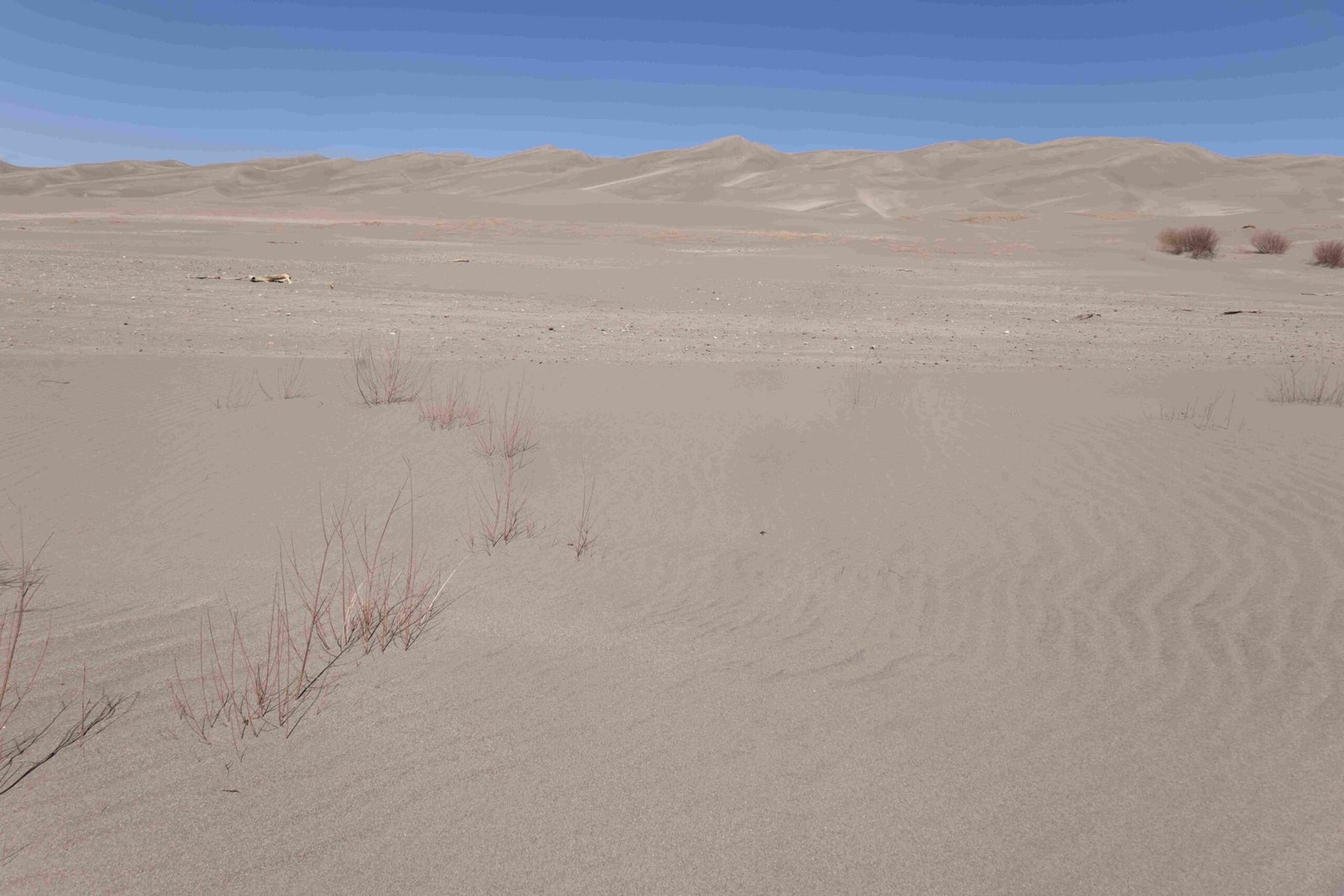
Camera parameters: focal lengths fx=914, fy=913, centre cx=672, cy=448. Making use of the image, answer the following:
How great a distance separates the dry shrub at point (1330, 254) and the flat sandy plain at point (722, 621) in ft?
54.5

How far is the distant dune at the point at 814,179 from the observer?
66.8m

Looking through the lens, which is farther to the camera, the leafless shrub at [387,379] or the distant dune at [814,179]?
the distant dune at [814,179]

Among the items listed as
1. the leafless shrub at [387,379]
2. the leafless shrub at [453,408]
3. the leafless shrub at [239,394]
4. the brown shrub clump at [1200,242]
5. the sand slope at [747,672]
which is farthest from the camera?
the brown shrub clump at [1200,242]

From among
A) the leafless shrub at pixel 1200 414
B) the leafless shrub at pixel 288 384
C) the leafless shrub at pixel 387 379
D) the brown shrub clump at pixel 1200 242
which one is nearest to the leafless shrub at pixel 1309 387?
the leafless shrub at pixel 1200 414

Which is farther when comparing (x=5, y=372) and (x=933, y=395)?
Result: (x=933, y=395)

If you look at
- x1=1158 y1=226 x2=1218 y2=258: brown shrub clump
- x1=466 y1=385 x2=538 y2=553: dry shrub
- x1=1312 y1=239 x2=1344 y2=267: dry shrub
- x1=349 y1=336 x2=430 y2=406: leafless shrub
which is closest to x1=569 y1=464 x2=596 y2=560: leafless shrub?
x1=466 y1=385 x2=538 y2=553: dry shrub

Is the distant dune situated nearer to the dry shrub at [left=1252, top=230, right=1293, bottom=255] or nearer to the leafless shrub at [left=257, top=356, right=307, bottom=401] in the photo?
the dry shrub at [left=1252, top=230, right=1293, bottom=255]

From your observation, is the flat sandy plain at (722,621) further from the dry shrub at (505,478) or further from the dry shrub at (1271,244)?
the dry shrub at (1271,244)

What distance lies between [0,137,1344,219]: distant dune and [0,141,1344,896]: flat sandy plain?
160 ft

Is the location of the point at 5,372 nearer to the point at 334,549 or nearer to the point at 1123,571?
the point at 334,549

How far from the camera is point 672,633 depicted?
157 inches

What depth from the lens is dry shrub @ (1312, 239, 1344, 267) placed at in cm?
2473

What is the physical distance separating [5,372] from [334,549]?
565 centimetres

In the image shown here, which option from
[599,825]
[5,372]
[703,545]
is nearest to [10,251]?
[5,372]
